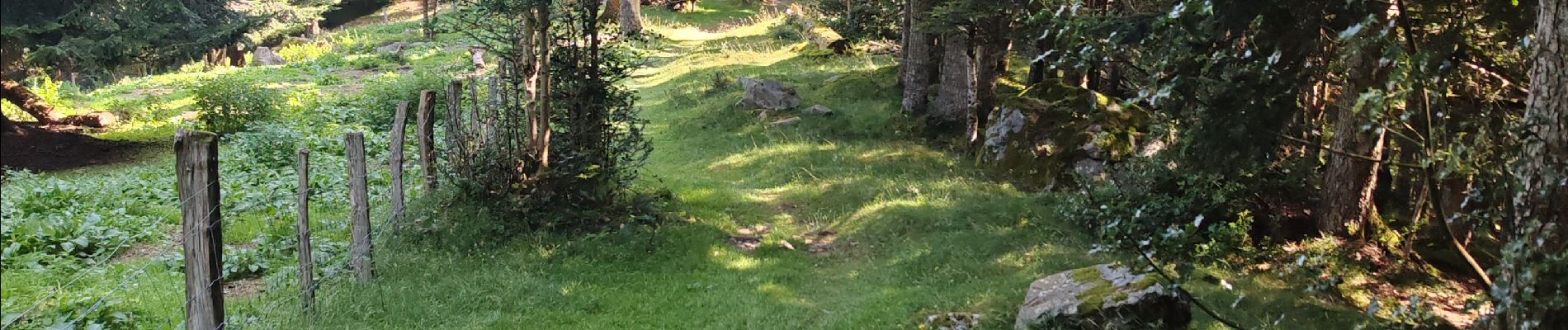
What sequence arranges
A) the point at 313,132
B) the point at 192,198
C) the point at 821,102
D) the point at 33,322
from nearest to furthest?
the point at 192,198 < the point at 33,322 < the point at 313,132 < the point at 821,102

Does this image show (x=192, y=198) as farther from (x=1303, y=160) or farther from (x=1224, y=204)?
(x=1303, y=160)

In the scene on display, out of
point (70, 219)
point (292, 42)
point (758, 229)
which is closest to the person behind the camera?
point (70, 219)

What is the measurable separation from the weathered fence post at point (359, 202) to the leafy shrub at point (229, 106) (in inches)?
351

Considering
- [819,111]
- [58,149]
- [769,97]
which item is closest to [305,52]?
[58,149]

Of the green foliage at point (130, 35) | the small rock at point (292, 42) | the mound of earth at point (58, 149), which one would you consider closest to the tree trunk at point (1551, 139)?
the green foliage at point (130, 35)

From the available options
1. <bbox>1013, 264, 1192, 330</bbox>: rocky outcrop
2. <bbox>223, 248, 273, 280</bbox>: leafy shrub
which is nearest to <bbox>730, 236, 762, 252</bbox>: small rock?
<bbox>1013, 264, 1192, 330</bbox>: rocky outcrop

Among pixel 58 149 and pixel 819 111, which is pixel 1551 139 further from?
pixel 58 149

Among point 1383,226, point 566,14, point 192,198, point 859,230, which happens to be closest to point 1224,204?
point 1383,226

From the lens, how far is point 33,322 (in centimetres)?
528

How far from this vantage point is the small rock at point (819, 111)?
1485 cm

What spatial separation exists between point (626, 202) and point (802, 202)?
2457 millimetres

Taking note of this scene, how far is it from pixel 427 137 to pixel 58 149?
794cm

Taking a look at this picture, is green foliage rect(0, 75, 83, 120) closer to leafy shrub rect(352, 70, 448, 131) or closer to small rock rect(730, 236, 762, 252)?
leafy shrub rect(352, 70, 448, 131)

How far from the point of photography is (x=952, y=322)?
256 inches
